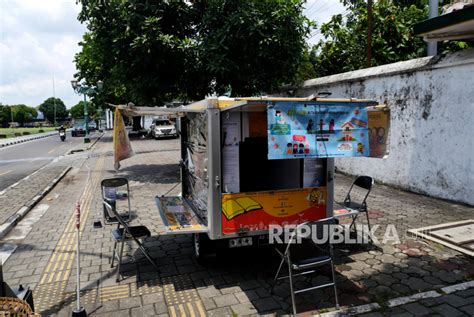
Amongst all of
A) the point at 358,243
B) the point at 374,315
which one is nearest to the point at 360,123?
the point at 374,315

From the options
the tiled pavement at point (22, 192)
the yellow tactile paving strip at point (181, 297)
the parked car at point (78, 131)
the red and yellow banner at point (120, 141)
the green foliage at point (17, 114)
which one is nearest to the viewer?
the yellow tactile paving strip at point (181, 297)

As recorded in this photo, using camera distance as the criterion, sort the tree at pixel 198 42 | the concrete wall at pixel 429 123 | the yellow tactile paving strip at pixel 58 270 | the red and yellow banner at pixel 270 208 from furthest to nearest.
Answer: the tree at pixel 198 42
the concrete wall at pixel 429 123
the red and yellow banner at pixel 270 208
the yellow tactile paving strip at pixel 58 270

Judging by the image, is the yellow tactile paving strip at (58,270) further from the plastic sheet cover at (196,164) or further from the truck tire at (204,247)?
the plastic sheet cover at (196,164)

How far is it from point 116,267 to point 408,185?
764 centimetres

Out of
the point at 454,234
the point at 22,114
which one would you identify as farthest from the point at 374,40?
the point at 22,114

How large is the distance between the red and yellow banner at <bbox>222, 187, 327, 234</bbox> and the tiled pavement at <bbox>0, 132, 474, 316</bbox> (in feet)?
2.51

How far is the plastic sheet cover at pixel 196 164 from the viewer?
539 cm

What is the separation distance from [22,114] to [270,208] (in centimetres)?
12360

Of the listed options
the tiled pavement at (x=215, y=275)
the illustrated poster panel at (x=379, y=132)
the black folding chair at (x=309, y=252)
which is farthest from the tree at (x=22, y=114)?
the black folding chair at (x=309, y=252)

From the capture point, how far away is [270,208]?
4898 mm

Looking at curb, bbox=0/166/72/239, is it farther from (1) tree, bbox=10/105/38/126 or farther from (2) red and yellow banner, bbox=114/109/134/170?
(1) tree, bbox=10/105/38/126

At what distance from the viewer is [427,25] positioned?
734 cm

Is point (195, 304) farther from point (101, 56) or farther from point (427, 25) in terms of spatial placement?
point (101, 56)

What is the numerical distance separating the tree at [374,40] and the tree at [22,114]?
10905cm
